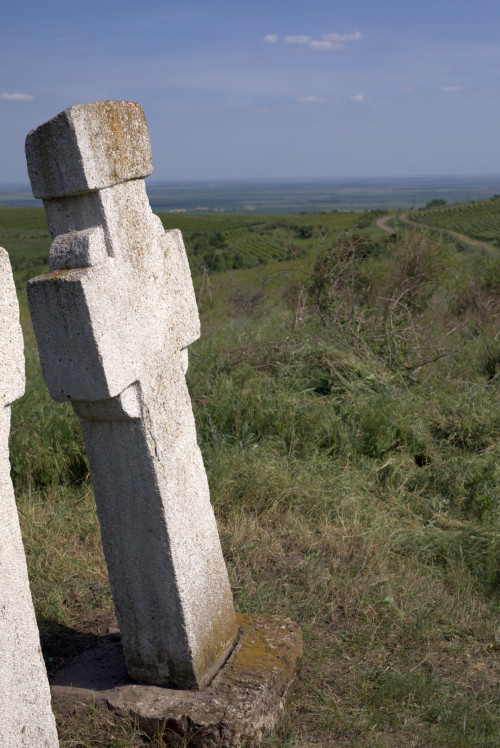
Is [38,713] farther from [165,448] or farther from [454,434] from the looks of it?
[454,434]

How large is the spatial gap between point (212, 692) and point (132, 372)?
4.15 feet

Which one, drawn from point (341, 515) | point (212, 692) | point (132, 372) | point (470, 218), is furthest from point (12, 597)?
point (470, 218)

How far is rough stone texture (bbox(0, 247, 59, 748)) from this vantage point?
1.60 metres

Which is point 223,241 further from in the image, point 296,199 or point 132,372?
point 296,199

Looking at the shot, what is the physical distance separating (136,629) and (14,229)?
28.4 m

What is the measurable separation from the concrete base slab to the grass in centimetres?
8

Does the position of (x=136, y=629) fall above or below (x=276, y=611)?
above

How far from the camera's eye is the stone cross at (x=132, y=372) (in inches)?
82.5

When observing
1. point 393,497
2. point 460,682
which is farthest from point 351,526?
point 460,682

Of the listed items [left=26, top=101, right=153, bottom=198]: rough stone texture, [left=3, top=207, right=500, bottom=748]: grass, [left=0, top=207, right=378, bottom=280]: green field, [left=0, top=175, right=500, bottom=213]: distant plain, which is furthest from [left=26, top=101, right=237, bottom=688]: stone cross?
[left=0, top=175, right=500, bottom=213]: distant plain

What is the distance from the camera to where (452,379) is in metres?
6.67

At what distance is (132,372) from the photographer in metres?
2.25

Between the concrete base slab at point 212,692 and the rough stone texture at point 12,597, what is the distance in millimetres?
791

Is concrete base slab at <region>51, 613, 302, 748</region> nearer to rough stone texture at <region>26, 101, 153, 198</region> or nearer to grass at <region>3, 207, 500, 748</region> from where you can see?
grass at <region>3, 207, 500, 748</region>
